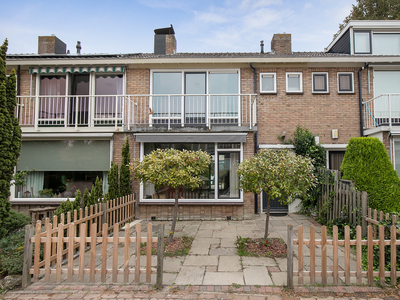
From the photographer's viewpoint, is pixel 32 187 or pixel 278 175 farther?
pixel 32 187

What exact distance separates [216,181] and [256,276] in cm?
460

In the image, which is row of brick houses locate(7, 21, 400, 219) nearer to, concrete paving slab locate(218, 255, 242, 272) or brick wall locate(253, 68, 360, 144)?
brick wall locate(253, 68, 360, 144)

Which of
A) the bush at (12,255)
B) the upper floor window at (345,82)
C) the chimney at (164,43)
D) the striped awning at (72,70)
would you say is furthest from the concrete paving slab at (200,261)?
the chimney at (164,43)

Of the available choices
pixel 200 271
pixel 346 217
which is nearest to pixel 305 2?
pixel 346 217

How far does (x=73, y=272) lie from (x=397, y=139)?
33.8ft

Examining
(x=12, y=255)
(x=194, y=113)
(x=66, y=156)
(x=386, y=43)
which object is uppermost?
(x=386, y=43)

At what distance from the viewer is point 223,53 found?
12328 millimetres

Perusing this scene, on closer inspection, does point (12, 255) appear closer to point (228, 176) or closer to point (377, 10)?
point (228, 176)

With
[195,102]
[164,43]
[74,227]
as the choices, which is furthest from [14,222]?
[164,43]

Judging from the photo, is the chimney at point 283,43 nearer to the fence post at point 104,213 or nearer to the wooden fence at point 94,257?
the fence post at point 104,213

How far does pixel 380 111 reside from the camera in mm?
9352

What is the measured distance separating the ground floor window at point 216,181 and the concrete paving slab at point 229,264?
364 centimetres

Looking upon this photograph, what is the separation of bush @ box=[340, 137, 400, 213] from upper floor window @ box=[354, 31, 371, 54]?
21.9 ft

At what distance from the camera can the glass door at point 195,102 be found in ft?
30.7
